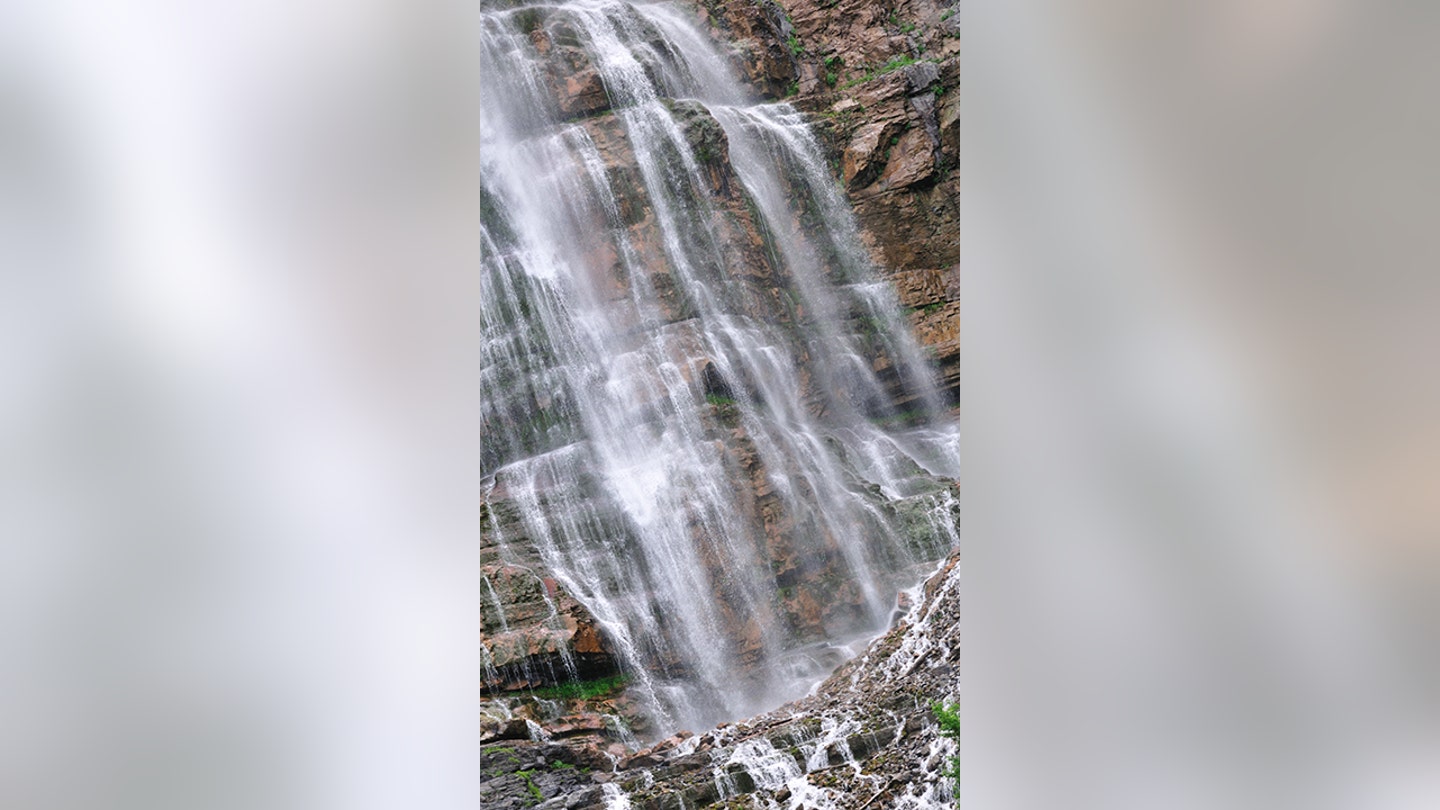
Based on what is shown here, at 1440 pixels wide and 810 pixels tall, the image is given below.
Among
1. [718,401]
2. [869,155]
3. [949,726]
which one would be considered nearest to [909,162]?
[869,155]

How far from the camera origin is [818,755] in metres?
2.25

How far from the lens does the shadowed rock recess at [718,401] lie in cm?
221

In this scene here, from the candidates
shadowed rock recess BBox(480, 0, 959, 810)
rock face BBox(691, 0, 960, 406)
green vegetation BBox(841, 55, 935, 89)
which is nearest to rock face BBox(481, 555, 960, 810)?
shadowed rock recess BBox(480, 0, 959, 810)

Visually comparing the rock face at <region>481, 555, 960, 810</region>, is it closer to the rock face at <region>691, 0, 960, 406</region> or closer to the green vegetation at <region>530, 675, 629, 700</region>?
the green vegetation at <region>530, 675, 629, 700</region>

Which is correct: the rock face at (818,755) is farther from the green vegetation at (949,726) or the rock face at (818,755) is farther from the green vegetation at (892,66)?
the green vegetation at (892,66)

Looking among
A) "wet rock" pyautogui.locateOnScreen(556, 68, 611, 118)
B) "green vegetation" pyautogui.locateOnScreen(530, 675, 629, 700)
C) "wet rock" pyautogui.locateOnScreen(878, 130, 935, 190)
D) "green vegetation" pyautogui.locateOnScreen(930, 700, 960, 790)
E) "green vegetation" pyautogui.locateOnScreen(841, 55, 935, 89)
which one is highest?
"wet rock" pyautogui.locateOnScreen(556, 68, 611, 118)

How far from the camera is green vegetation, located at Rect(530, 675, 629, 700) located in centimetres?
217

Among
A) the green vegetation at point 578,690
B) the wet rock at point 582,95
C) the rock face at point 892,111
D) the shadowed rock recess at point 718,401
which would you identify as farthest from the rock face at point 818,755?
the wet rock at point 582,95

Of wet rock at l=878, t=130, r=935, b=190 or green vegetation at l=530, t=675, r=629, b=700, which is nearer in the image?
green vegetation at l=530, t=675, r=629, b=700

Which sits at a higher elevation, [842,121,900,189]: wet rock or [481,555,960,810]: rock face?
[842,121,900,189]: wet rock

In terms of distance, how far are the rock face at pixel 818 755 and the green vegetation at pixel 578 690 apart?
112 millimetres

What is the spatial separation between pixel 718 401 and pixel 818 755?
34.2 inches
